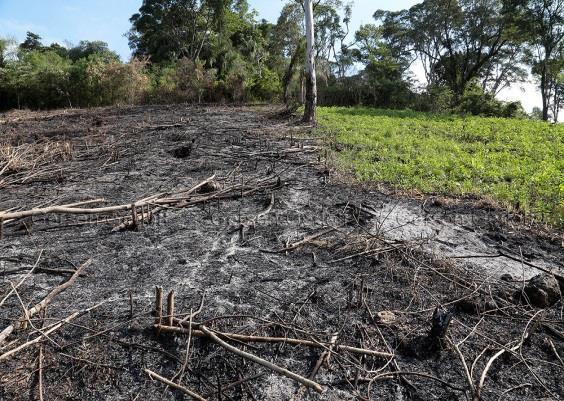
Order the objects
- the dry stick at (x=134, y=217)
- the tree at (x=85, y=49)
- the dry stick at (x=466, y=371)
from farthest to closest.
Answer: the tree at (x=85, y=49) → the dry stick at (x=134, y=217) → the dry stick at (x=466, y=371)

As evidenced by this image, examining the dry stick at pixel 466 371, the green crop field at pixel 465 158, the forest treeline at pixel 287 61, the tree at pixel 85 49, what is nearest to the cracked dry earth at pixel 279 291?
the dry stick at pixel 466 371

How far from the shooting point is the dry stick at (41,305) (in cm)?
258

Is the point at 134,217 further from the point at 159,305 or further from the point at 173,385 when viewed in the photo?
the point at 173,385

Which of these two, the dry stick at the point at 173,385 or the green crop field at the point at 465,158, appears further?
the green crop field at the point at 465,158

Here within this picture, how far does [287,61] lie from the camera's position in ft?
79.2

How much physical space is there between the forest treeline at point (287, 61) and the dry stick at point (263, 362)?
1547 cm

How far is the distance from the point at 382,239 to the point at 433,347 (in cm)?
144

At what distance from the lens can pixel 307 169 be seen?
278 inches

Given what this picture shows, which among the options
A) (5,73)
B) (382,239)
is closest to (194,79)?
(5,73)

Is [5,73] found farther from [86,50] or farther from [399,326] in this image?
[399,326]

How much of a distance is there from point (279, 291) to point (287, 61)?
22.6m

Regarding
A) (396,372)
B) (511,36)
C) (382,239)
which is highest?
(511,36)

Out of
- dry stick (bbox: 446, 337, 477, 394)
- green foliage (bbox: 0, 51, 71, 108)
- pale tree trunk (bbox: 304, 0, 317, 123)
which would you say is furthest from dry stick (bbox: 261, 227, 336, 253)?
green foliage (bbox: 0, 51, 71, 108)

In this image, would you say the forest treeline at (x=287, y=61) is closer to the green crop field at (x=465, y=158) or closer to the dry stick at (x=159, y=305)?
the green crop field at (x=465, y=158)
